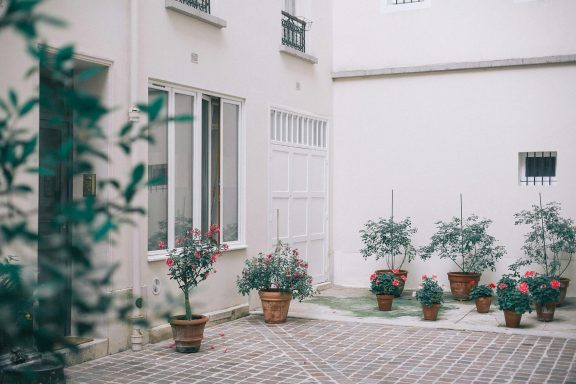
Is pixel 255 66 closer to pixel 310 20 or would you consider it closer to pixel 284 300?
pixel 310 20

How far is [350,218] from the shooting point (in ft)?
42.7

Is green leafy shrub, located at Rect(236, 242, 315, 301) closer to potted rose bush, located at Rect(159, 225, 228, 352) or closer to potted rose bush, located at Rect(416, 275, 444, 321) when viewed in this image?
potted rose bush, located at Rect(159, 225, 228, 352)

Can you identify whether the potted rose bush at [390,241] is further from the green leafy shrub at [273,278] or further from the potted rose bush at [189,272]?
the potted rose bush at [189,272]

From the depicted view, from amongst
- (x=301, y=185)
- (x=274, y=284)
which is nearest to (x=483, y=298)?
(x=274, y=284)

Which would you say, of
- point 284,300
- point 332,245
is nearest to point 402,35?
point 332,245

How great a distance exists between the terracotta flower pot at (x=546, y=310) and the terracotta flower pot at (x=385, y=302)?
2.07m

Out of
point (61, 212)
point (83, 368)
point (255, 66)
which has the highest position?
point (255, 66)

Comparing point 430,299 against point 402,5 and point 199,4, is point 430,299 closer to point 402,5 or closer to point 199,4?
point 199,4

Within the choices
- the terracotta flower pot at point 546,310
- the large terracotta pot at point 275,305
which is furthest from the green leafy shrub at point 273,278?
the terracotta flower pot at point 546,310

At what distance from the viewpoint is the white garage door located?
11.1m

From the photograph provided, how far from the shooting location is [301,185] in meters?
12.0

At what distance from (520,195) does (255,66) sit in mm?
5038

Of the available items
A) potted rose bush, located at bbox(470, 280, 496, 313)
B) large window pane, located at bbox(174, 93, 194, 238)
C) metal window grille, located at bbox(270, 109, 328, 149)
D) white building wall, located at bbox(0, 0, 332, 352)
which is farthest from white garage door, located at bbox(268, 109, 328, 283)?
potted rose bush, located at bbox(470, 280, 496, 313)

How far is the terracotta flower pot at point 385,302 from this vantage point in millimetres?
10281
